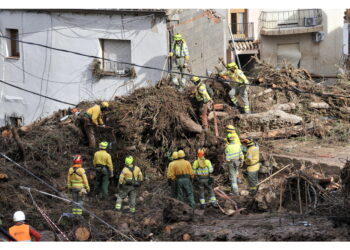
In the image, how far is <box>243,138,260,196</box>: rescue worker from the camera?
18641 mm

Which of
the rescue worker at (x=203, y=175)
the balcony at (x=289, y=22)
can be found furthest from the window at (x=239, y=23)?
the rescue worker at (x=203, y=175)

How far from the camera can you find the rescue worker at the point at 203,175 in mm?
17922

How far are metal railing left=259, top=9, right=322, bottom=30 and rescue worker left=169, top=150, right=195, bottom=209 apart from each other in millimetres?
15014

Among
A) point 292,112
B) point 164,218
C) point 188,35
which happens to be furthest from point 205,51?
point 164,218

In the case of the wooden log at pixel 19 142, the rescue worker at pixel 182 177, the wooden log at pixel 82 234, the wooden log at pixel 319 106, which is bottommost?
the wooden log at pixel 82 234

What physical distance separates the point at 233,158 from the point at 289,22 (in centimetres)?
1430

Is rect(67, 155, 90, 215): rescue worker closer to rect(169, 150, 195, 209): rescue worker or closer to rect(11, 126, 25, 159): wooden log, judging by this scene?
rect(169, 150, 195, 209): rescue worker

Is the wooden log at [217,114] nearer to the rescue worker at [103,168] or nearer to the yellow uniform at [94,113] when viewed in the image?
the yellow uniform at [94,113]

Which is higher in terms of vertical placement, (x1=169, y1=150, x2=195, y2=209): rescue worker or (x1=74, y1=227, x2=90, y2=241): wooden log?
(x1=169, y1=150, x2=195, y2=209): rescue worker

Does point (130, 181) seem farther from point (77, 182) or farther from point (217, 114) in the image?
point (217, 114)

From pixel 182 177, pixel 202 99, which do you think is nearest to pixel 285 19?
pixel 202 99

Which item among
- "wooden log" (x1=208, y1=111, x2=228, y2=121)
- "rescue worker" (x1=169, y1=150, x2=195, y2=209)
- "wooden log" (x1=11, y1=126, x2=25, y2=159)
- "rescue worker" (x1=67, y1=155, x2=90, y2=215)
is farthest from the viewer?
"wooden log" (x1=208, y1=111, x2=228, y2=121)

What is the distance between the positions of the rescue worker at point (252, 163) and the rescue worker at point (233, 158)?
9.2 inches

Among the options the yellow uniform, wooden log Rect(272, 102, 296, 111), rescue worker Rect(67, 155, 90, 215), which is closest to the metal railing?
wooden log Rect(272, 102, 296, 111)
